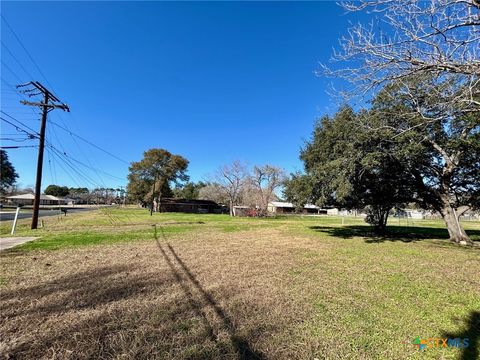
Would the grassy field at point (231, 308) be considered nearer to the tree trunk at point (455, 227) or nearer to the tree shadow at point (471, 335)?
the tree shadow at point (471, 335)

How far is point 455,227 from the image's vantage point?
1196 centimetres

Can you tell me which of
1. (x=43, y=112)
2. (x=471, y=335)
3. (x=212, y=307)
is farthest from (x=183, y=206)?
(x=471, y=335)

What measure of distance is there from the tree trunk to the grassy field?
5601 millimetres

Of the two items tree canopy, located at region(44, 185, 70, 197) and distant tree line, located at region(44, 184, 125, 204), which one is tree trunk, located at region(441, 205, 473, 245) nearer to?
distant tree line, located at region(44, 184, 125, 204)

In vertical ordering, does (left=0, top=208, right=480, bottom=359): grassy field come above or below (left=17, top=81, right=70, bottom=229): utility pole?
below

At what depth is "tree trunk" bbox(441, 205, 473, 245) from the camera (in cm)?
1174

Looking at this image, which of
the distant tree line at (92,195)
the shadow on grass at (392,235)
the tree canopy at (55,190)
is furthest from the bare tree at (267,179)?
the tree canopy at (55,190)

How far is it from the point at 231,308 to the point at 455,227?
1292 cm

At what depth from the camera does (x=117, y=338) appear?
Result: 9.73 feet

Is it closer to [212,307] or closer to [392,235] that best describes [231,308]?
[212,307]

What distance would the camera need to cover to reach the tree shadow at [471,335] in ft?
9.00

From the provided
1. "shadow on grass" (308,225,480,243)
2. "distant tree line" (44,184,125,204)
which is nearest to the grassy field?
"shadow on grass" (308,225,480,243)

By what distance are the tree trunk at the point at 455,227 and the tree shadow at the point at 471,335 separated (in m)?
10.2

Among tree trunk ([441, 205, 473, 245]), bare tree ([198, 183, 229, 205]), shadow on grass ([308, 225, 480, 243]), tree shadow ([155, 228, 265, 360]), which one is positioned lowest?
shadow on grass ([308, 225, 480, 243])
